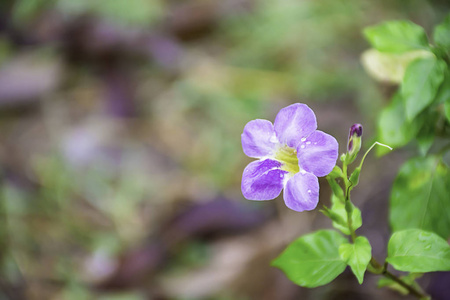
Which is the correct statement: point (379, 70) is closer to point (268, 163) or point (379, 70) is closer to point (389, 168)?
point (268, 163)

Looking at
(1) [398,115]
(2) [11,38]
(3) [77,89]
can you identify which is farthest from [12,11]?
(1) [398,115]

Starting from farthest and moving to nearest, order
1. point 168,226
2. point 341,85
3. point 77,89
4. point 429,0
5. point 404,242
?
point 77,89 → point 341,85 → point 429,0 → point 168,226 → point 404,242

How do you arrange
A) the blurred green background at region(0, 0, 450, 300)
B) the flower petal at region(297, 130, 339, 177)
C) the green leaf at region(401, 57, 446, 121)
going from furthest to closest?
the blurred green background at region(0, 0, 450, 300) → the green leaf at region(401, 57, 446, 121) → the flower petal at region(297, 130, 339, 177)

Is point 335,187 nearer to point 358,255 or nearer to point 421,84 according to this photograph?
point 358,255

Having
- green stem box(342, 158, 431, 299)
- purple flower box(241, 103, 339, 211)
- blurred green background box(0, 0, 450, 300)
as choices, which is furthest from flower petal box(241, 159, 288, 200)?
blurred green background box(0, 0, 450, 300)

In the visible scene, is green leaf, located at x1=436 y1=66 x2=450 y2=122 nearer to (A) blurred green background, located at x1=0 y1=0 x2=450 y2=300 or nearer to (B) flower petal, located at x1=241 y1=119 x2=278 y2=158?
(B) flower petal, located at x1=241 y1=119 x2=278 y2=158

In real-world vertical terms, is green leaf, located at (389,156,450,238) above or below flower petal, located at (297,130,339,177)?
below
